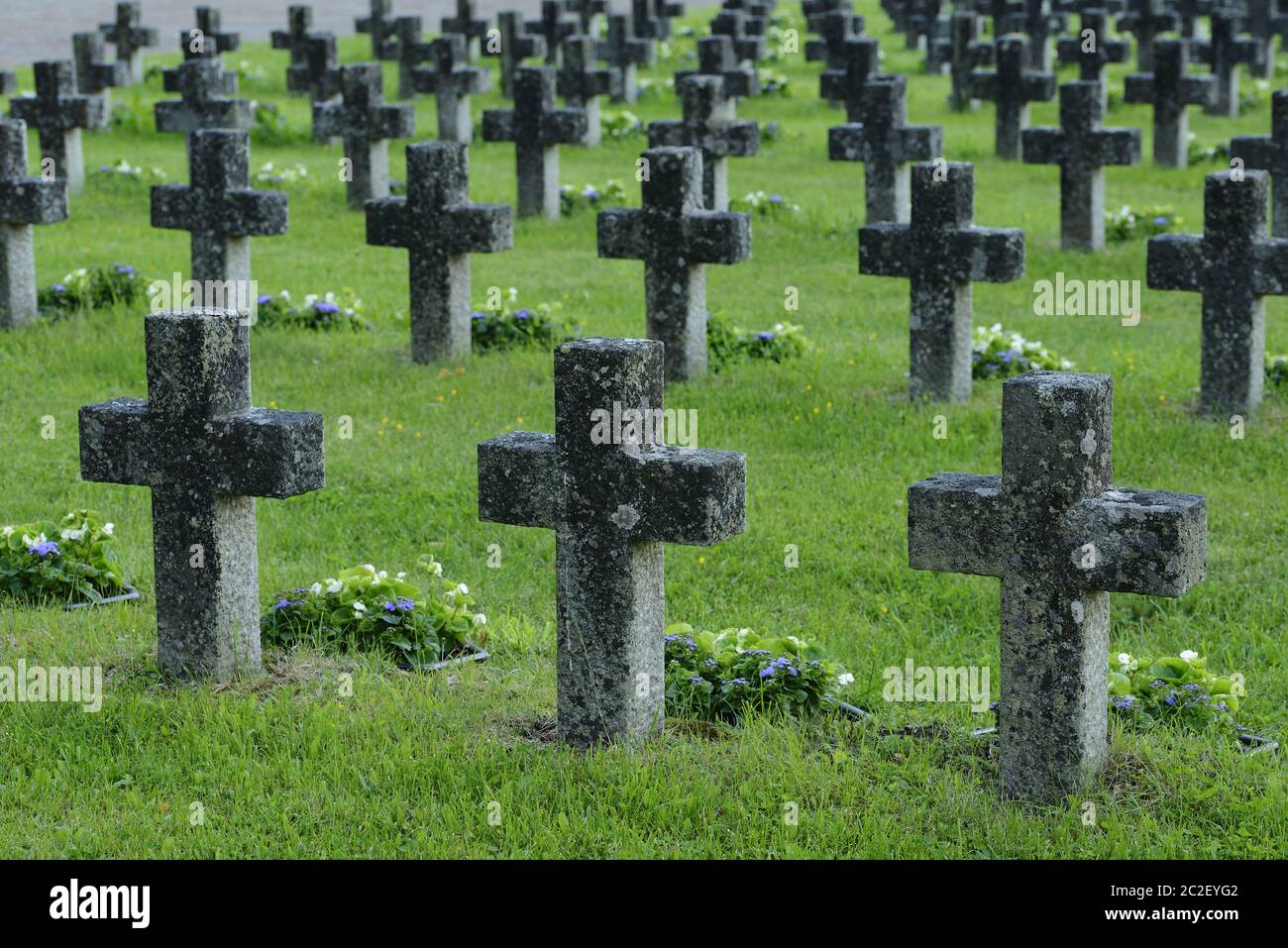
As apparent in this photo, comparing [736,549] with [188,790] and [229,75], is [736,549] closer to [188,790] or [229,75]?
[188,790]

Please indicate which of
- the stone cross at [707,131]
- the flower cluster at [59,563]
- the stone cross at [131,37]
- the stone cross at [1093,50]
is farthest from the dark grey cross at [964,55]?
the flower cluster at [59,563]

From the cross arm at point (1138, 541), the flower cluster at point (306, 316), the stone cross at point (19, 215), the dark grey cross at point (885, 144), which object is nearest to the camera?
the cross arm at point (1138, 541)

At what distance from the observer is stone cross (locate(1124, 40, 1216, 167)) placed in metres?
21.7

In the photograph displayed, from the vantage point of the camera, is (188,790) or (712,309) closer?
(188,790)

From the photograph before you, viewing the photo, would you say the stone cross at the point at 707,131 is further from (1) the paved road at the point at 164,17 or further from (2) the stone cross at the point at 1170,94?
(1) the paved road at the point at 164,17

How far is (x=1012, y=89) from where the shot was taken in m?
22.2

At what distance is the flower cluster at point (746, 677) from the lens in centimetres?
701

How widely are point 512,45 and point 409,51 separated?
6.43ft

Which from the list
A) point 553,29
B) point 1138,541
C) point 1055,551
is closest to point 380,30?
point 553,29

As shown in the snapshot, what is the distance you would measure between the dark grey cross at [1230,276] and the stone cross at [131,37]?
1970 centimetres

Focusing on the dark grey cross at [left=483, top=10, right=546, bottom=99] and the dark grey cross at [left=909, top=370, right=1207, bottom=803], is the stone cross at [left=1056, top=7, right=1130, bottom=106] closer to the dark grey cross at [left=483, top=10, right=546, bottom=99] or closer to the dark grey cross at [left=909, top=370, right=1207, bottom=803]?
the dark grey cross at [left=483, top=10, right=546, bottom=99]

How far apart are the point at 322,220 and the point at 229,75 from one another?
453cm

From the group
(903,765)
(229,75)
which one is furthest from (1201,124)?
(903,765)

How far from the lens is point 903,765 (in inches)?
253
